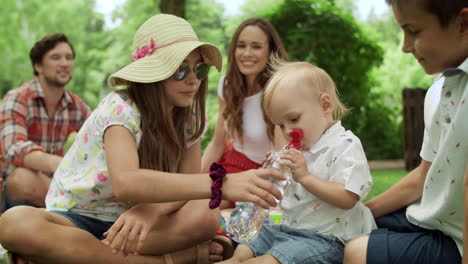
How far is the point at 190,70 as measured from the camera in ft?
8.63

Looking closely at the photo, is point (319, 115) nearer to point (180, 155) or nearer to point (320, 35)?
point (180, 155)

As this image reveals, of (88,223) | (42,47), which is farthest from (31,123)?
(88,223)

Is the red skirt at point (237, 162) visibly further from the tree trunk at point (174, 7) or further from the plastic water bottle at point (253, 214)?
the tree trunk at point (174, 7)

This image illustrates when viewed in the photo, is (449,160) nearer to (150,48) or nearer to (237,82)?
(150,48)

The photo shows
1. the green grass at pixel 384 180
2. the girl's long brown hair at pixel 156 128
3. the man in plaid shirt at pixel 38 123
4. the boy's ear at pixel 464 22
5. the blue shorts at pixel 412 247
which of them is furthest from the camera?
the green grass at pixel 384 180

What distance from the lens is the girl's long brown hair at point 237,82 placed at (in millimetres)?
4328

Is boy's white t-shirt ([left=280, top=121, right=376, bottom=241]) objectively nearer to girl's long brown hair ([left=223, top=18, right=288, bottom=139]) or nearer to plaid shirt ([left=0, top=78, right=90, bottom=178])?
girl's long brown hair ([left=223, top=18, right=288, bottom=139])

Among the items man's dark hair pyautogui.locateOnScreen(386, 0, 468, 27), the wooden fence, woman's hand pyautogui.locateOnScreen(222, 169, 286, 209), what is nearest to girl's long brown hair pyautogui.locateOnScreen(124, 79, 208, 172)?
woman's hand pyautogui.locateOnScreen(222, 169, 286, 209)

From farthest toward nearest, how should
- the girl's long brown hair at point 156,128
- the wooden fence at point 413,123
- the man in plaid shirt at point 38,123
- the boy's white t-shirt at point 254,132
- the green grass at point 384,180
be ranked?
the wooden fence at point 413,123 → the green grass at point 384,180 → the boy's white t-shirt at point 254,132 → the man in plaid shirt at point 38,123 → the girl's long brown hair at point 156,128

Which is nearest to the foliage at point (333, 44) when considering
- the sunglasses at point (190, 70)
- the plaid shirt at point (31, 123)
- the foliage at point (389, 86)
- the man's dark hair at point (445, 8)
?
the foliage at point (389, 86)

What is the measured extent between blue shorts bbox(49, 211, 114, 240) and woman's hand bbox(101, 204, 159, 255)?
0.31 metres

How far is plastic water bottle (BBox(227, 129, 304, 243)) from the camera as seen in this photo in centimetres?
246

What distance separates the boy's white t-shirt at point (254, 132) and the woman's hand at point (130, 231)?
196 cm

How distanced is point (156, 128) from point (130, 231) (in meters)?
0.52
